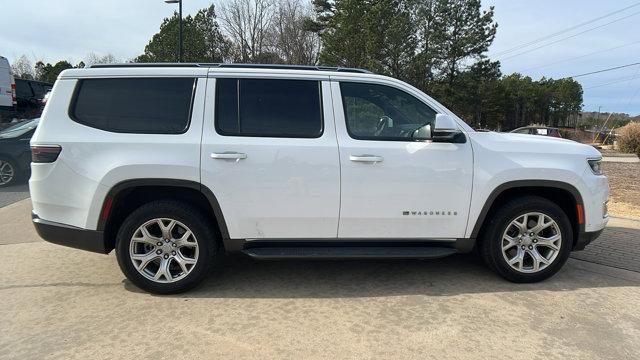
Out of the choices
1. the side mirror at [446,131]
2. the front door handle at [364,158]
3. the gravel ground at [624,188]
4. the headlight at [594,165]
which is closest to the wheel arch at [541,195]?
the headlight at [594,165]

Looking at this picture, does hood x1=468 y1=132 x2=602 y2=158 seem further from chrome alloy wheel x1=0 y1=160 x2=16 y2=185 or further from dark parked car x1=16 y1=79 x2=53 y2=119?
dark parked car x1=16 y1=79 x2=53 y2=119

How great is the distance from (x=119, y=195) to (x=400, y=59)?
28.3 m

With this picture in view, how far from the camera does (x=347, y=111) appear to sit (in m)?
4.17

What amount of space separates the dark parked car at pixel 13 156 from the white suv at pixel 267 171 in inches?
262

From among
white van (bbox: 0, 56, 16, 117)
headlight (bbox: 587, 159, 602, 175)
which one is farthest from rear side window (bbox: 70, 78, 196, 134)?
white van (bbox: 0, 56, 16, 117)

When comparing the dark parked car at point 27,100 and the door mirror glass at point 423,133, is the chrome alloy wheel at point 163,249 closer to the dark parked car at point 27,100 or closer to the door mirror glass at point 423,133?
the door mirror glass at point 423,133

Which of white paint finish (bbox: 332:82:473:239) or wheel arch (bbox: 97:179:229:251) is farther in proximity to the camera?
white paint finish (bbox: 332:82:473:239)

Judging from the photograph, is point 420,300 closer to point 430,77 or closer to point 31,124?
point 31,124

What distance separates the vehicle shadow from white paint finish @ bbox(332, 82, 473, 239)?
54cm

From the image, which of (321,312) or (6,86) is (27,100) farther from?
(321,312)

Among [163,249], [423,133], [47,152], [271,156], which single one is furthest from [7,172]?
[423,133]

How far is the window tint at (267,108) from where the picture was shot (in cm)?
404

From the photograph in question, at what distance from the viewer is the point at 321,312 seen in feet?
12.5

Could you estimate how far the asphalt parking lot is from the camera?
3.26 metres
